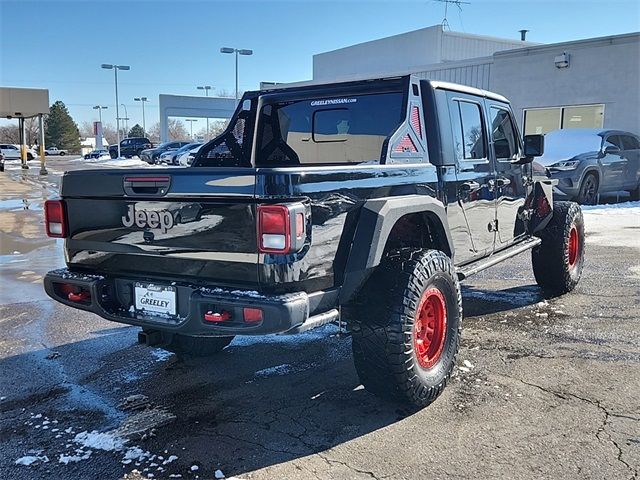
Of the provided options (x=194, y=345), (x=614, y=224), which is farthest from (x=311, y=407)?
(x=614, y=224)

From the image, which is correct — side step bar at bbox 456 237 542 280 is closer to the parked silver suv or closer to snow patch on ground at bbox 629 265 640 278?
snow patch on ground at bbox 629 265 640 278

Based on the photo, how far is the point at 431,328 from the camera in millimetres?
3773

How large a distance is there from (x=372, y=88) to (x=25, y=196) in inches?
647

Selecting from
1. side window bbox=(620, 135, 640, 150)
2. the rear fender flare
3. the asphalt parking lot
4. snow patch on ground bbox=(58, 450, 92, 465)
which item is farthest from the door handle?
side window bbox=(620, 135, 640, 150)

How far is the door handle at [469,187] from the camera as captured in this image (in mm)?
Result: 4266

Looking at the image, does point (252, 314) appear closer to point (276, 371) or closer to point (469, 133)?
point (276, 371)

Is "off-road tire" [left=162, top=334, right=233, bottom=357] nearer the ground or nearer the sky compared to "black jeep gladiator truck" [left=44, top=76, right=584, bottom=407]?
nearer the ground

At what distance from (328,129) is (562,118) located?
15875mm

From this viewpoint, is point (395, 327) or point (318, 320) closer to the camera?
point (318, 320)

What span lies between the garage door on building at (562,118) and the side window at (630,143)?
2992 mm

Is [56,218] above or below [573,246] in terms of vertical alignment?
above

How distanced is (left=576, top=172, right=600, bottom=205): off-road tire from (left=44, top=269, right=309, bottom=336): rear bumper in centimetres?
1192

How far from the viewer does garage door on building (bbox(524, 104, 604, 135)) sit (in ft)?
58.0

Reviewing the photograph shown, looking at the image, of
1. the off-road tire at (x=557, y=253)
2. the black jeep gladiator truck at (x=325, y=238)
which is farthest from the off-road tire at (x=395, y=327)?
the off-road tire at (x=557, y=253)
